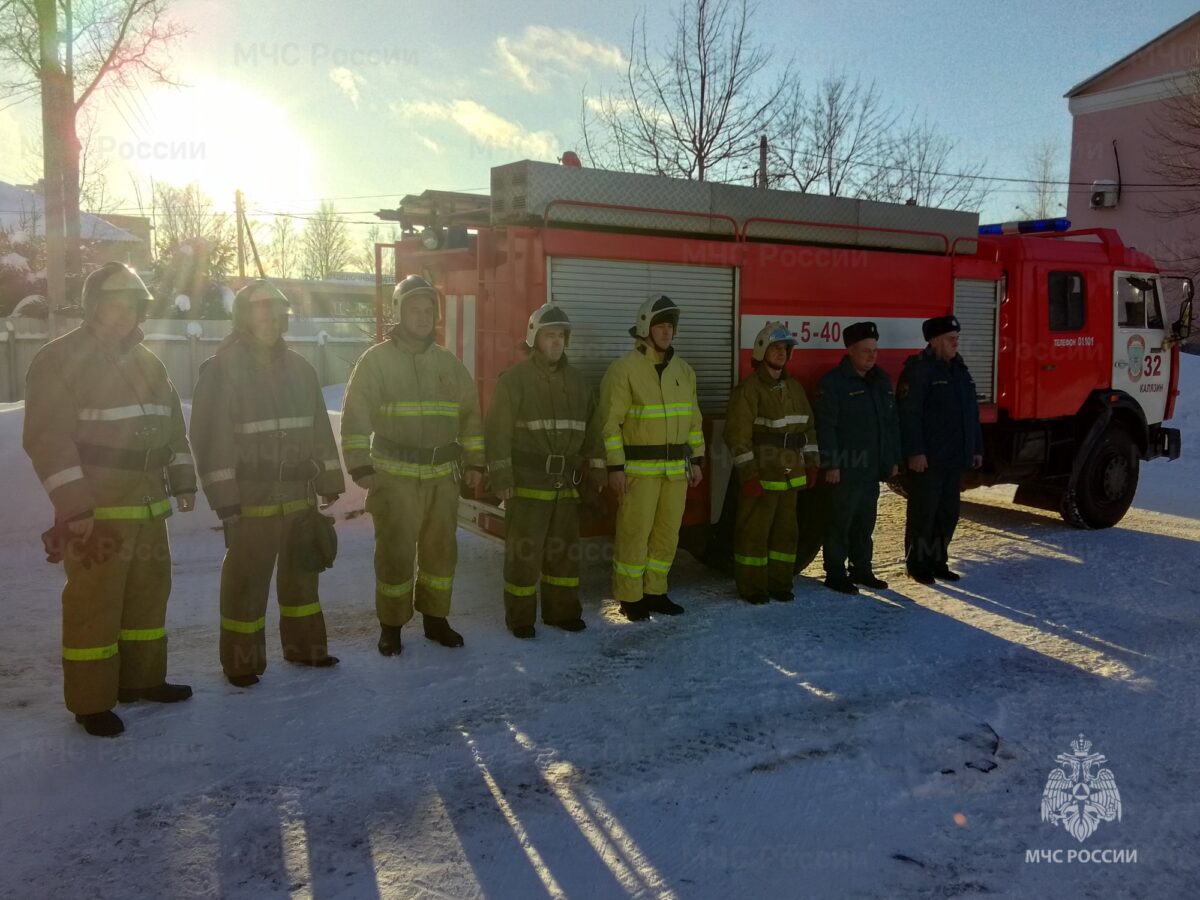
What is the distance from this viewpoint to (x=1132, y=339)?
847 centimetres

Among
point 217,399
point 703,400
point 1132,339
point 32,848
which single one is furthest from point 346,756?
point 1132,339

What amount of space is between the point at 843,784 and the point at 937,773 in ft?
1.41

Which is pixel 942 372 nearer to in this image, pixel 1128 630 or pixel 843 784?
pixel 1128 630

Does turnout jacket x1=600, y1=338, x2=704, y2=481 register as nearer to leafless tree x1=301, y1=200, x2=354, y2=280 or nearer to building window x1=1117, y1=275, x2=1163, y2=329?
building window x1=1117, y1=275, x2=1163, y2=329

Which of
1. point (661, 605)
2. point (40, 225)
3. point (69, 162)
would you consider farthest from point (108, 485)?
point (40, 225)

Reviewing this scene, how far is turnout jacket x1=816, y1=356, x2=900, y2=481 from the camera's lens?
20.4 feet

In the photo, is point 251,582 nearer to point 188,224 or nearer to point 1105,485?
point 1105,485

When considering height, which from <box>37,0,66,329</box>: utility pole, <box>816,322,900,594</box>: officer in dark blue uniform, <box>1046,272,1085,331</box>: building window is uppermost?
<box>37,0,66,329</box>: utility pole

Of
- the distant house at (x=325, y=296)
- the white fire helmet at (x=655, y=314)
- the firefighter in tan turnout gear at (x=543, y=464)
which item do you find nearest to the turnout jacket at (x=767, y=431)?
the white fire helmet at (x=655, y=314)

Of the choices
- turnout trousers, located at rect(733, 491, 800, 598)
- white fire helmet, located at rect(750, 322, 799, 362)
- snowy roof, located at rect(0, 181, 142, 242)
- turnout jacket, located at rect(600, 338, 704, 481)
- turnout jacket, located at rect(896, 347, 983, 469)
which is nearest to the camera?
turnout jacket, located at rect(600, 338, 704, 481)

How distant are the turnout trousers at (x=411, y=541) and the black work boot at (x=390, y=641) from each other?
0.04 metres

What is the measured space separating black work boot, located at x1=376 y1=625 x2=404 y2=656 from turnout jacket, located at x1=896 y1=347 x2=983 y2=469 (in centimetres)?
396

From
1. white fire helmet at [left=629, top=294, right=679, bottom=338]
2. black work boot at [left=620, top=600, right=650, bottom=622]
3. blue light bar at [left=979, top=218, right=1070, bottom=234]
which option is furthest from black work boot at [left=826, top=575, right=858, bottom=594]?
blue light bar at [left=979, top=218, right=1070, bottom=234]

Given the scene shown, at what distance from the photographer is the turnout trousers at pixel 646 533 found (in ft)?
18.2
